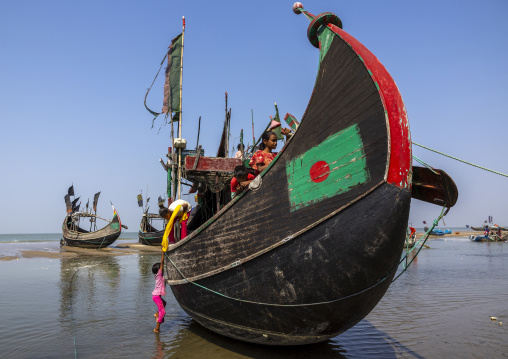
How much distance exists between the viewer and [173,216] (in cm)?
586

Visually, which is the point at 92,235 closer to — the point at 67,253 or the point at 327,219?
the point at 67,253

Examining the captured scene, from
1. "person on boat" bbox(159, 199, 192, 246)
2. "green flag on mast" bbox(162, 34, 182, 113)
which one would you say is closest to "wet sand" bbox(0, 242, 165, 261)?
"green flag on mast" bbox(162, 34, 182, 113)

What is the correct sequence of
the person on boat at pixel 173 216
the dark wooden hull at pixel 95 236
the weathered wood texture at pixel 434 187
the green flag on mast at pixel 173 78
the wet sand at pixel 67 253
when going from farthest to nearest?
the dark wooden hull at pixel 95 236 → the wet sand at pixel 67 253 → the green flag on mast at pixel 173 78 → the person on boat at pixel 173 216 → the weathered wood texture at pixel 434 187

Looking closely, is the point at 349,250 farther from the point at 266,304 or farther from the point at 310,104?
the point at 310,104

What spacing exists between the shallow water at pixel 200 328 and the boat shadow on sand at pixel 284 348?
14 mm

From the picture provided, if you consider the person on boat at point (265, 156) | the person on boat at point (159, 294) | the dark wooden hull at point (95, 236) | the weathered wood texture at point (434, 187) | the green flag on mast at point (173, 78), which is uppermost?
the green flag on mast at point (173, 78)

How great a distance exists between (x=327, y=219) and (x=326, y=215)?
0.05 metres

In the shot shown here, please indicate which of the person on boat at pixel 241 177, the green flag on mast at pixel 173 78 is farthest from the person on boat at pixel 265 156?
the green flag on mast at pixel 173 78

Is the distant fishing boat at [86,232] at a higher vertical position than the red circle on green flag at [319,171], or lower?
lower

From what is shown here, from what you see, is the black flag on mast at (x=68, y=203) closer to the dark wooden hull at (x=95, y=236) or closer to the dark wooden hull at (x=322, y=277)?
the dark wooden hull at (x=95, y=236)

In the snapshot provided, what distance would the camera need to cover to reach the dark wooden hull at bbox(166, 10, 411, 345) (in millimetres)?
3318

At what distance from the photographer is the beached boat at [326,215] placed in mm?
3324

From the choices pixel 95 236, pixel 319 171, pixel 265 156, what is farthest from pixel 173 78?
pixel 95 236

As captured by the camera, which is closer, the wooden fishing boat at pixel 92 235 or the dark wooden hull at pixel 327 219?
the dark wooden hull at pixel 327 219
